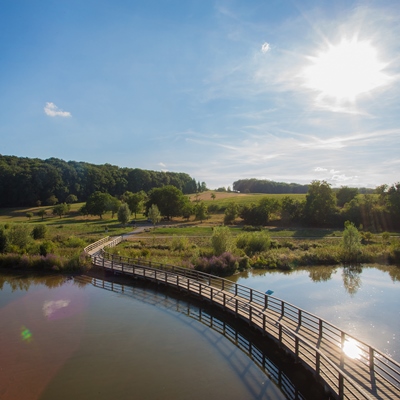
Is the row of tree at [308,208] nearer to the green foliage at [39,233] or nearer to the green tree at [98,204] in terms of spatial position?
the green tree at [98,204]

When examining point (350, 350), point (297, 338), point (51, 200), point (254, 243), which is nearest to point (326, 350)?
point (350, 350)

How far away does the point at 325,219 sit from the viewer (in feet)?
219

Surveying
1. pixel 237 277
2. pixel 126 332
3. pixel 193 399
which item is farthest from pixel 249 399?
pixel 237 277

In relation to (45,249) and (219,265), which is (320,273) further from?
(45,249)

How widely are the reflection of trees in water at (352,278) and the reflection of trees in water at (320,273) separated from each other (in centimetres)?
125

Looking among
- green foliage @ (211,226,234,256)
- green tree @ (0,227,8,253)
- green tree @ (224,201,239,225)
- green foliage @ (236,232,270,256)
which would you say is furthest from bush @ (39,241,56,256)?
green tree @ (224,201,239,225)

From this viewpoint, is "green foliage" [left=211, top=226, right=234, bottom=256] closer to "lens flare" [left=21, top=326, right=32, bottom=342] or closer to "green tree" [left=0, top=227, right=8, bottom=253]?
"lens flare" [left=21, top=326, right=32, bottom=342]

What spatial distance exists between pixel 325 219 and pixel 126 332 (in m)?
57.9

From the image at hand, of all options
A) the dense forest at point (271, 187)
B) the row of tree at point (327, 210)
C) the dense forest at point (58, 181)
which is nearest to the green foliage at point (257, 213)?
the row of tree at point (327, 210)

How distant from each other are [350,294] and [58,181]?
332ft

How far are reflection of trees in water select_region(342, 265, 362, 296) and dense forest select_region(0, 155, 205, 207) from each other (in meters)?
90.3

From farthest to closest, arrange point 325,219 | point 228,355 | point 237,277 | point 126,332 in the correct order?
point 325,219 → point 237,277 → point 126,332 → point 228,355

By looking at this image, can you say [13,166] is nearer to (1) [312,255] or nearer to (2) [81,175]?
(2) [81,175]

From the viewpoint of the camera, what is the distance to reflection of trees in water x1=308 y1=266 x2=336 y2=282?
28.6m
